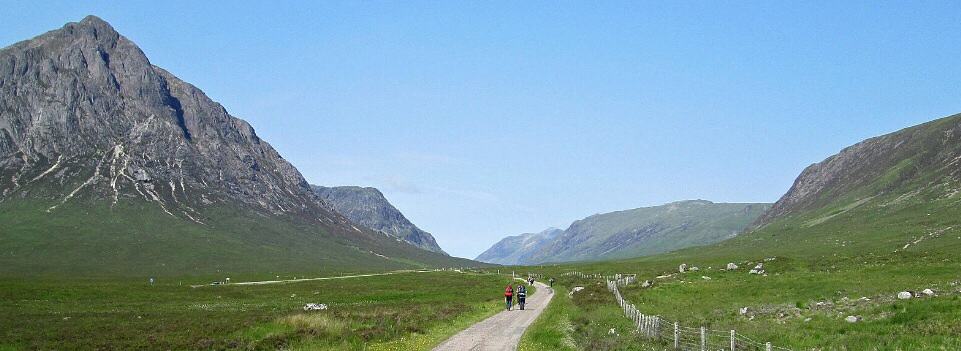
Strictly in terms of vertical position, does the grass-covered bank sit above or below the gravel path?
above

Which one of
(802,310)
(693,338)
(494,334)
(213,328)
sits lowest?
(494,334)

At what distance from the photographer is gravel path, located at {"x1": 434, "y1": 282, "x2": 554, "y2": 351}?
3325 cm

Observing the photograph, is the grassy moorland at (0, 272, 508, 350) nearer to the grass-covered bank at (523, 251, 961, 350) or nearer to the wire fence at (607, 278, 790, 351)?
the grass-covered bank at (523, 251, 961, 350)

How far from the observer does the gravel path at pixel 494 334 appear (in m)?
33.2

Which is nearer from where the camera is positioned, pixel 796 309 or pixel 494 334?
pixel 494 334

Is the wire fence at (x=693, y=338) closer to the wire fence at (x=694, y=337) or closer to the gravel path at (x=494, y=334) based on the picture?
the wire fence at (x=694, y=337)

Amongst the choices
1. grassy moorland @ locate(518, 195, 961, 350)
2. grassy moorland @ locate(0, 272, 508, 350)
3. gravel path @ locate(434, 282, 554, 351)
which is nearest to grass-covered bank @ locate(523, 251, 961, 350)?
grassy moorland @ locate(518, 195, 961, 350)

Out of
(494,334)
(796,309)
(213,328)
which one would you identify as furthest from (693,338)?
(213,328)

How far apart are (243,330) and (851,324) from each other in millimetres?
34596

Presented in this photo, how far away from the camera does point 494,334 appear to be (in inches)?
1544

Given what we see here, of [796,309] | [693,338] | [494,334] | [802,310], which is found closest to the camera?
[693,338]

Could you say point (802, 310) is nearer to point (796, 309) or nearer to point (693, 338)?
point (796, 309)

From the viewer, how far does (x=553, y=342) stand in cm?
3338

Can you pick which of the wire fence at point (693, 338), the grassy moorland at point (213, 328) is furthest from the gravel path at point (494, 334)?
the wire fence at point (693, 338)
